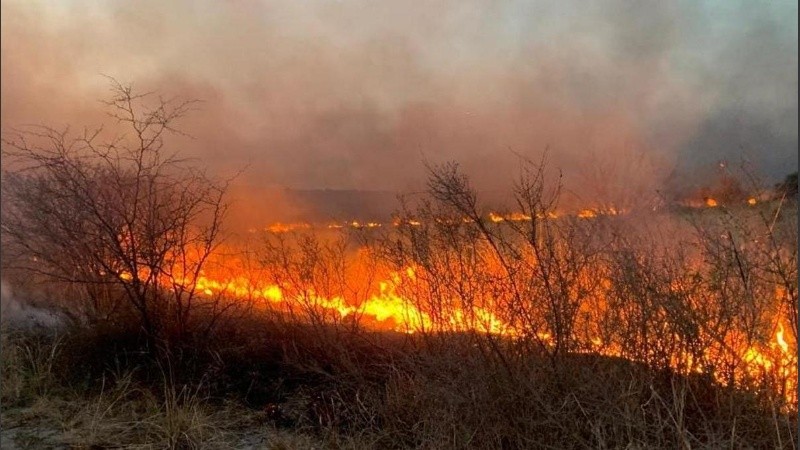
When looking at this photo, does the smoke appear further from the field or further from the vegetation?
the field

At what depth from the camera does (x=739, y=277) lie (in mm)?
4625

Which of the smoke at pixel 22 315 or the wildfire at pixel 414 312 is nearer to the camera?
the wildfire at pixel 414 312

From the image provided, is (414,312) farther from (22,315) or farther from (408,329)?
(22,315)

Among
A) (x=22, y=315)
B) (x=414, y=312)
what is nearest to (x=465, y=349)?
(x=414, y=312)

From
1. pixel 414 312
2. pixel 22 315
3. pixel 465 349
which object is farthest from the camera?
pixel 22 315

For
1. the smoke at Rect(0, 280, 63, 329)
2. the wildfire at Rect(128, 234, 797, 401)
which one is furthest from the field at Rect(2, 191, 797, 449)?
the smoke at Rect(0, 280, 63, 329)

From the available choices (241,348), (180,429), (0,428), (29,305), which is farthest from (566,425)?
(29,305)

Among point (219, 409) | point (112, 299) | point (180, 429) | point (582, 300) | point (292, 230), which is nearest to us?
point (582, 300)

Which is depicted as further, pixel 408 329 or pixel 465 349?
pixel 408 329

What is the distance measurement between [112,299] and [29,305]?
2.38 metres

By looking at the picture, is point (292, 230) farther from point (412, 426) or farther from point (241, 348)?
point (412, 426)

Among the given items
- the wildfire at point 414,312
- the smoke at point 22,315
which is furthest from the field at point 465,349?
the smoke at point 22,315

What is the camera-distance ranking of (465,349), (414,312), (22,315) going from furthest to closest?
(22,315) < (414,312) < (465,349)

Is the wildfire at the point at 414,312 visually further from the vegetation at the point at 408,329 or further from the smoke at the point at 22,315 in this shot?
the smoke at the point at 22,315
